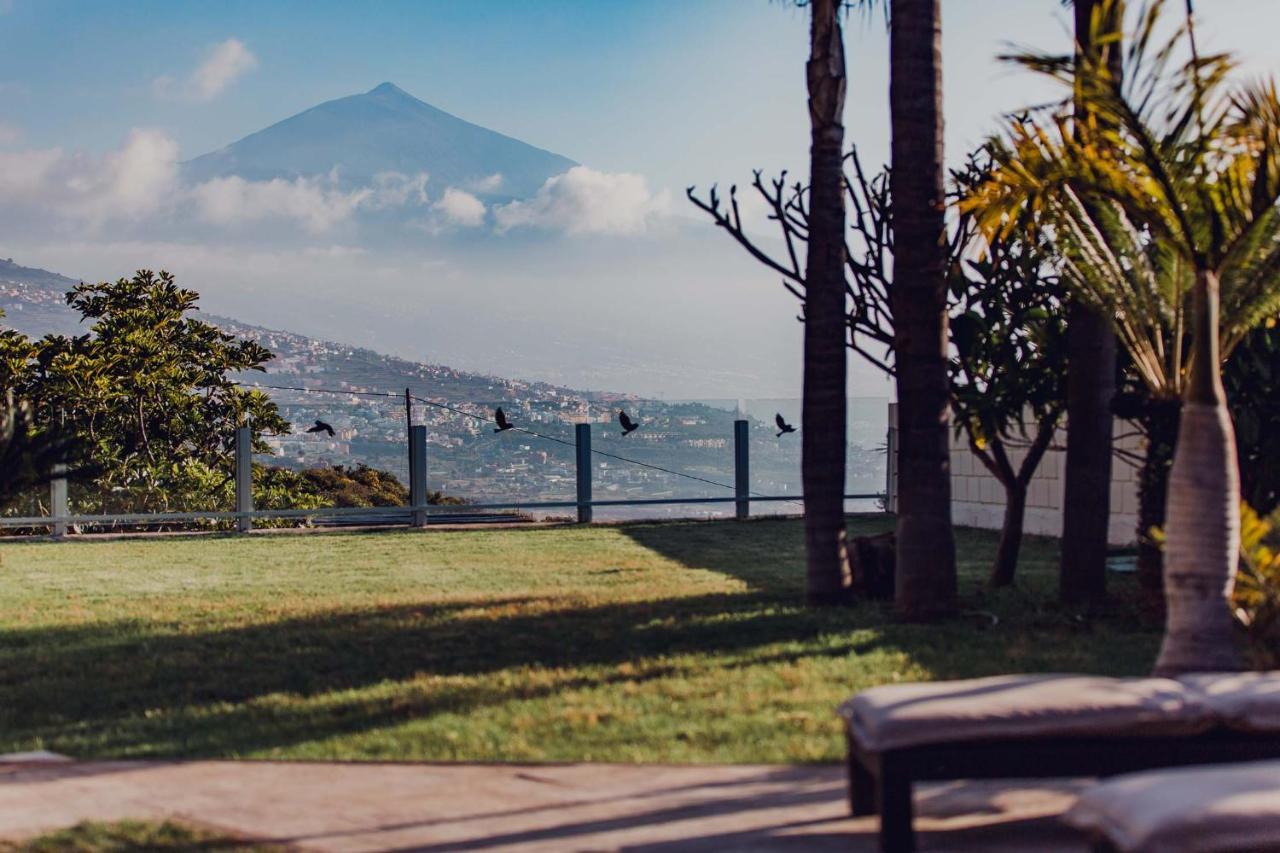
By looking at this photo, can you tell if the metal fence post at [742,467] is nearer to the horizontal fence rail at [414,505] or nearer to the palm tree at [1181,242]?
the horizontal fence rail at [414,505]

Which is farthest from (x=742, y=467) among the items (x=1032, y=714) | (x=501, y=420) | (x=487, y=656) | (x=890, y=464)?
(x=1032, y=714)

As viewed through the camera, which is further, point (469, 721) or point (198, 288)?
point (198, 288)

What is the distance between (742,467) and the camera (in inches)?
899

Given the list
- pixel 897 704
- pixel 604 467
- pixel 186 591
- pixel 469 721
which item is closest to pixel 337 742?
pixel 469 721

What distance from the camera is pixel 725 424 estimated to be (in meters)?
23.4

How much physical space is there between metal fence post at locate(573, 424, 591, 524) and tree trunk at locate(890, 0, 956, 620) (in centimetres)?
1195

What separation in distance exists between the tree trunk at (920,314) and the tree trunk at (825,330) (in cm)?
85

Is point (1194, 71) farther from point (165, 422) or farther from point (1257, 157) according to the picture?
point (165, 422)

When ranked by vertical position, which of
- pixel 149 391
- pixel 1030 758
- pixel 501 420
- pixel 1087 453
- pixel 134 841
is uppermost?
pixel 149 391

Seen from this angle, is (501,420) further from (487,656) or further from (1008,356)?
(487,656)

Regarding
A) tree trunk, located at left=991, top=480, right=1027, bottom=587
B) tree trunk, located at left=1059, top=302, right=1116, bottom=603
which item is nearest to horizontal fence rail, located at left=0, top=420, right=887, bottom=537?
tree trunk, located at left=991, top=480, right=1027, bottom=587

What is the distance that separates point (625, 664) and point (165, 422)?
15.7 metres

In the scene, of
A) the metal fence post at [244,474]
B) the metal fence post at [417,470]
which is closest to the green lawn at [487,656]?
the metal fence post at [244,474]

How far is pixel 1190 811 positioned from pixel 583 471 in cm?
Answer: 1861
